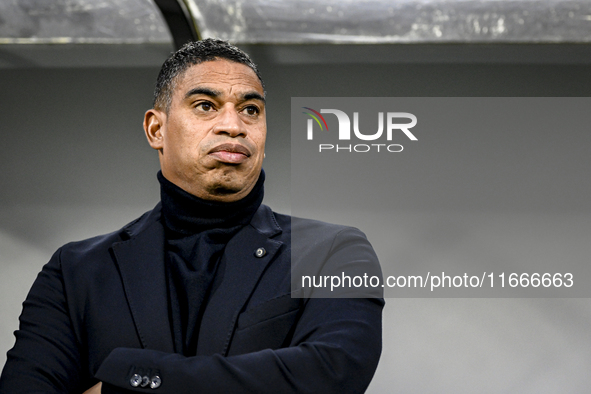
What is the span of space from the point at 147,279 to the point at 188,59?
20.5 inches

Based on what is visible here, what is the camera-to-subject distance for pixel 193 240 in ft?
4.59

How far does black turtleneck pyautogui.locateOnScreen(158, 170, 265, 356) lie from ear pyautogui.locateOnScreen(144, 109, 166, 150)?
0.33ft

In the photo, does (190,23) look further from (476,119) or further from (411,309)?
(411,309)

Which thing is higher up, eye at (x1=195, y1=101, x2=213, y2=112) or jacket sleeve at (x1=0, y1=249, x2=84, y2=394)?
eye at (x1=195, y1=101, x2=213, y2=112)

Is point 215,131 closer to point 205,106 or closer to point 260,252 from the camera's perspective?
point 205,106

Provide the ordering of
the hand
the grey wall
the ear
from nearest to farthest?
the hand
the ear
the grey wall

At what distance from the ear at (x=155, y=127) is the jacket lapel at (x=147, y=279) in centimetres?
17

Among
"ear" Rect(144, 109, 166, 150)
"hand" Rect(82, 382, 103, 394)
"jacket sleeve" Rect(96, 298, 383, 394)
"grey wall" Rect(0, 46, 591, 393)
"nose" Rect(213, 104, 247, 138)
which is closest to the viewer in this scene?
"jacket sleeve" Rect(96, 298, 383, 394)

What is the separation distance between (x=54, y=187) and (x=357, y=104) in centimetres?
194

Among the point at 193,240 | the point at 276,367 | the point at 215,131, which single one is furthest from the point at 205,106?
the point at 276,367

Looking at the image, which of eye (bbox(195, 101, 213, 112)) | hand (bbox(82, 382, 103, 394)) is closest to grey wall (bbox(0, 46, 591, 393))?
eye (bbox(195, 101, 213, 112))

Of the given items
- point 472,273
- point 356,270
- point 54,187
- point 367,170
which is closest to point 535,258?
point 472,273

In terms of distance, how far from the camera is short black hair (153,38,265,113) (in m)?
1.45

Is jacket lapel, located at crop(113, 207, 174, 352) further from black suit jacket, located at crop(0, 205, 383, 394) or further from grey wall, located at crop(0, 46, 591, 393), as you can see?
grey wall, located at crop(0, 46, 591, 393)
